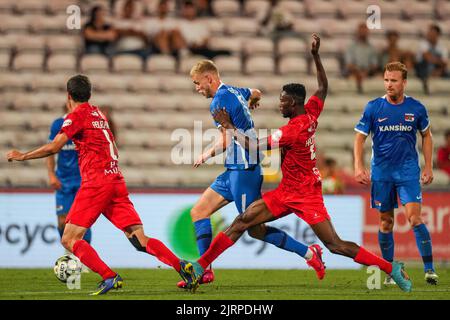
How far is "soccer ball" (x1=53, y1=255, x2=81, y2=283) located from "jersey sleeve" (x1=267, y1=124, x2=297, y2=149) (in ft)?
7.73

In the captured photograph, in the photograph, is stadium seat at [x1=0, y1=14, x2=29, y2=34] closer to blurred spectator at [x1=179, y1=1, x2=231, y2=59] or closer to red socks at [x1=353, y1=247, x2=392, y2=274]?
blurred spectator at [x1=179, y1=1, x2=231, y2=59]

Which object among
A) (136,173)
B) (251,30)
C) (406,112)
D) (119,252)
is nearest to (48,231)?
(119,252)

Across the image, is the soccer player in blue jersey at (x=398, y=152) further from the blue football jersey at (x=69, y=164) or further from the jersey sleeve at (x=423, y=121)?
the blue football jersey at (x=69, y=164)

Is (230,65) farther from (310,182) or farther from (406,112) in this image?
(310,182)

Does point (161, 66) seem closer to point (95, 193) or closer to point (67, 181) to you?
point (67, 181)

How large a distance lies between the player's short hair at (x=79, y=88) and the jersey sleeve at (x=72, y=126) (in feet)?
0.72

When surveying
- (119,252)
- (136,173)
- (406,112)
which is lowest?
(119,252)

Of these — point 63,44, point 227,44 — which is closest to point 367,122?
point 227,44

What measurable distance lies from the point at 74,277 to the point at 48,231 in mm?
3834

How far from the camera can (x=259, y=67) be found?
18219 millimetres

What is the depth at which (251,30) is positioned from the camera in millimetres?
18938

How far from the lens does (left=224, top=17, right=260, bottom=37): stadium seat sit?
61.9 feet

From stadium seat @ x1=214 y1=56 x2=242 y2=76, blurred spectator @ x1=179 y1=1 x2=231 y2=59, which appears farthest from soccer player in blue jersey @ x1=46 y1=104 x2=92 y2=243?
blurred spectator @ x1=179 y1=1 x2=231 y2=59

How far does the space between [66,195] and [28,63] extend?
19.8ft
